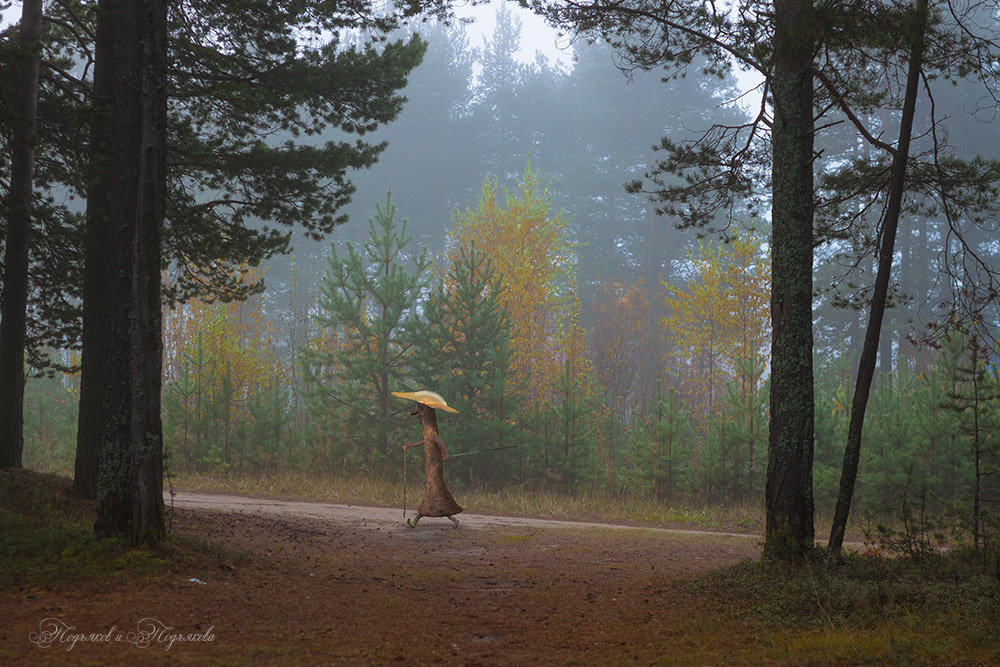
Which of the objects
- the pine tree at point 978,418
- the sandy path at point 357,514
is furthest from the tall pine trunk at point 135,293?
the pine tree at point 978,418

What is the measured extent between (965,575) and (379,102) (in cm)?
973

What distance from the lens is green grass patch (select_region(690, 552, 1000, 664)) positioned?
4.84m

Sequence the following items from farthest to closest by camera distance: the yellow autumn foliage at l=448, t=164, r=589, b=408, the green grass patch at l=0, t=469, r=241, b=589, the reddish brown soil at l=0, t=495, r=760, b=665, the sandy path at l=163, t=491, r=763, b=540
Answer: the yellow autumn foliage at l=448, t=164, r=589, b=408 < the sandy path at l=163, t=491, r=763, b=540 < the green grass patch at l=0, t=469, r=241, b=589 < the reddish brown soil at l=0, t=495, r=760, b=665

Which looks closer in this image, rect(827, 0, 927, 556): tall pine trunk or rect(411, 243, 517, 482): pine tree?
rect(827, 0, 927, 556): tall pine trunk

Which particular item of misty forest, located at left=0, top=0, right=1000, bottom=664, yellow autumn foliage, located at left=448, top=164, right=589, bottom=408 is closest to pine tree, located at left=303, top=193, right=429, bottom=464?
misty forest, located at left=0, top=0, right=1000, bottom=664

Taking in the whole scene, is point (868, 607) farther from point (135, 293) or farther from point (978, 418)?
point (978, 418)

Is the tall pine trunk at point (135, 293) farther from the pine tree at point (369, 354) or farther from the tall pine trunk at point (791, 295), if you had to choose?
the pine tree at point (369, 354)

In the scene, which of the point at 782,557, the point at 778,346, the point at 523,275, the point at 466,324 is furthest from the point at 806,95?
the point at 523,275

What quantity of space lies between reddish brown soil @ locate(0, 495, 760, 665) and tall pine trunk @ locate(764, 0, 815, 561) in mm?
1277

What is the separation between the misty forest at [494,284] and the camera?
7652mm

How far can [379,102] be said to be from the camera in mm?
11734

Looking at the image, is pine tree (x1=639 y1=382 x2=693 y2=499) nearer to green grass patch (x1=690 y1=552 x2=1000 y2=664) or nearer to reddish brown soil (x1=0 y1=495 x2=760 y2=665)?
reddish brown soil (x1=0 y1=495 x2=760 y2=665)

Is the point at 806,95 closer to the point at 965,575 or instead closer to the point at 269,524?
the point at 965,575

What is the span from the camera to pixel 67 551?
691 centimetres
